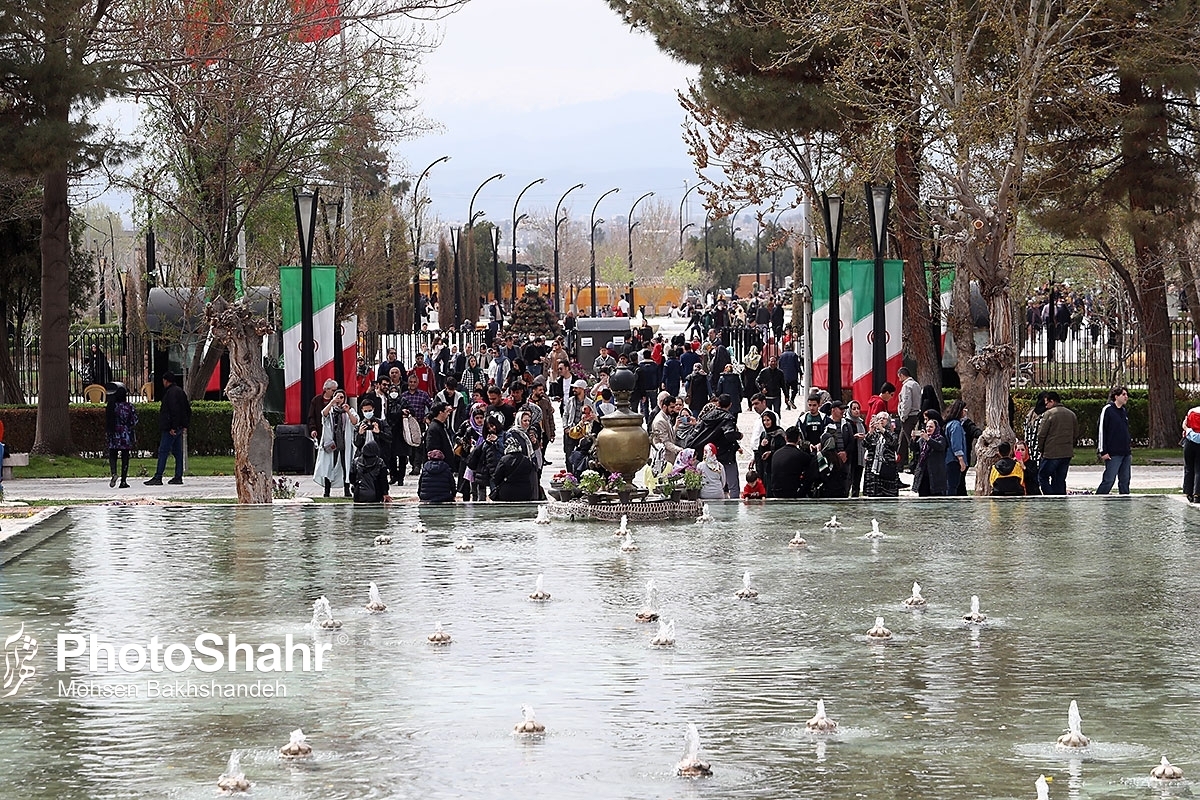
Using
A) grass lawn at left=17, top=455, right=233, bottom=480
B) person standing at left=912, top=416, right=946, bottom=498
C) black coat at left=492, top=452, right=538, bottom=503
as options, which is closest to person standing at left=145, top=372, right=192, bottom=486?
grass lawn at left=17, top=455, right=233, bottom=480

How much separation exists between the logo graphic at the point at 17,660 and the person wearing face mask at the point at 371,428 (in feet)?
28.5

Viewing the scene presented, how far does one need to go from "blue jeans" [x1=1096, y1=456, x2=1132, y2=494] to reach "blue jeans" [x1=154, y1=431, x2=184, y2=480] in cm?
1335

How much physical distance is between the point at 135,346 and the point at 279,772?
32976 mm

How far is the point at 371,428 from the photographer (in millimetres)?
21344

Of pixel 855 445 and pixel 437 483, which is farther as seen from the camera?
pixel 855 445

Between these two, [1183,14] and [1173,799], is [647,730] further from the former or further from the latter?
[1183,14]

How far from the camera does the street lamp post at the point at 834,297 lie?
26.5 metres

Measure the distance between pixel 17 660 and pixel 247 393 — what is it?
9294 millimetres

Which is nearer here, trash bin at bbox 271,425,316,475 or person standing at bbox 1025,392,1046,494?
person standing at bbox 1025,392,1046,494

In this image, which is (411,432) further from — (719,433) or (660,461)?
(719,433)

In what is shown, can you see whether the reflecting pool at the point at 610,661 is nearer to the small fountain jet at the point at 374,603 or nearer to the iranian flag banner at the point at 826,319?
the small fountain jet at the point at 374,603

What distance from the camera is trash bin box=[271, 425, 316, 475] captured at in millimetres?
26859

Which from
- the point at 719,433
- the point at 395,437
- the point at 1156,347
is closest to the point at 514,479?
the point at 719,433

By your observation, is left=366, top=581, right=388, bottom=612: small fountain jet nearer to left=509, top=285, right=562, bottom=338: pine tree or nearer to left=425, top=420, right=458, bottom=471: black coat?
left=425, top=420, right=458, bottom=471: black coat
